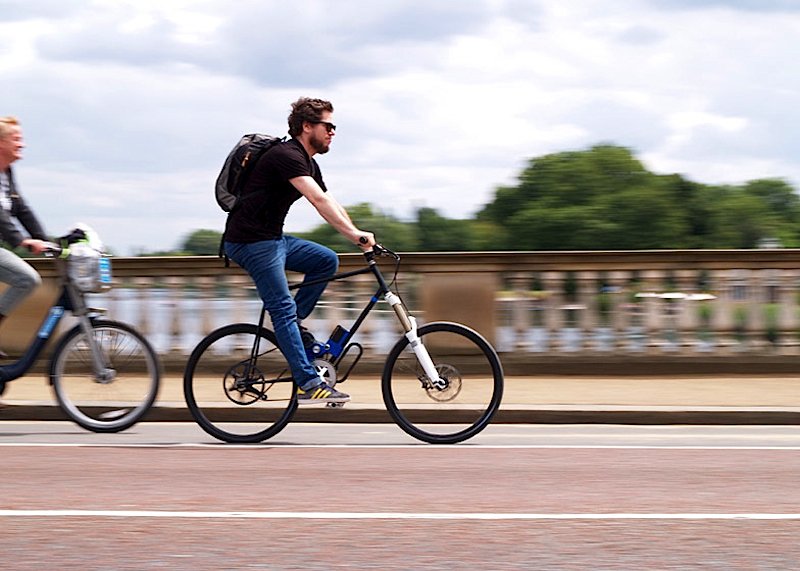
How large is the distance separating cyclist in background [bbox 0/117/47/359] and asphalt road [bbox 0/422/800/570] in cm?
87

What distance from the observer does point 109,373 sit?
762 cm

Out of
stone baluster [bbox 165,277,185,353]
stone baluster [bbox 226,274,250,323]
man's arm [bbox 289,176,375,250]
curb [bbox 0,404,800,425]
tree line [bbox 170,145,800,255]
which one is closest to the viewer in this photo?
man's arm [bbox 289,176,375,250]

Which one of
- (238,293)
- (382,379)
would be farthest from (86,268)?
(238,293)

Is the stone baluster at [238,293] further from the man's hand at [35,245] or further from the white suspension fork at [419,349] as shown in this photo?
the white suspension fork at [419,349]

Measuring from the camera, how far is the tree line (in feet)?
377

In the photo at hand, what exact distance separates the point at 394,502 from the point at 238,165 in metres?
2.45

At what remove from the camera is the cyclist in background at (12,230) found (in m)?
7.57

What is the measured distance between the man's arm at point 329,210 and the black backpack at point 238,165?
0.86 feet

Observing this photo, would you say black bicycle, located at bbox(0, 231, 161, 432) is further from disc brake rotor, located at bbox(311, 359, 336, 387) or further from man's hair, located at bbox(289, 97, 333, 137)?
man's hair, located at bbox(289, 97, 333, 137)

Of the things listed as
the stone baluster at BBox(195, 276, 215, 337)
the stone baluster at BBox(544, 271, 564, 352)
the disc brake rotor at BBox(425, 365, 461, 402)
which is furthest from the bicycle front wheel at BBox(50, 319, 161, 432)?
the stone baluster at BBox(544, 271, 564, 352)

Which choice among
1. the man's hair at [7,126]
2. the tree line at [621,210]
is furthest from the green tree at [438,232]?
the man's hair at [7,126]

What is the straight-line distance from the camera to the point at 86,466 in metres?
6.52

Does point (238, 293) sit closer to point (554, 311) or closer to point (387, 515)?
point (554, 311)

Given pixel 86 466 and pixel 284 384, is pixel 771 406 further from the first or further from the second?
pixel 86 466
